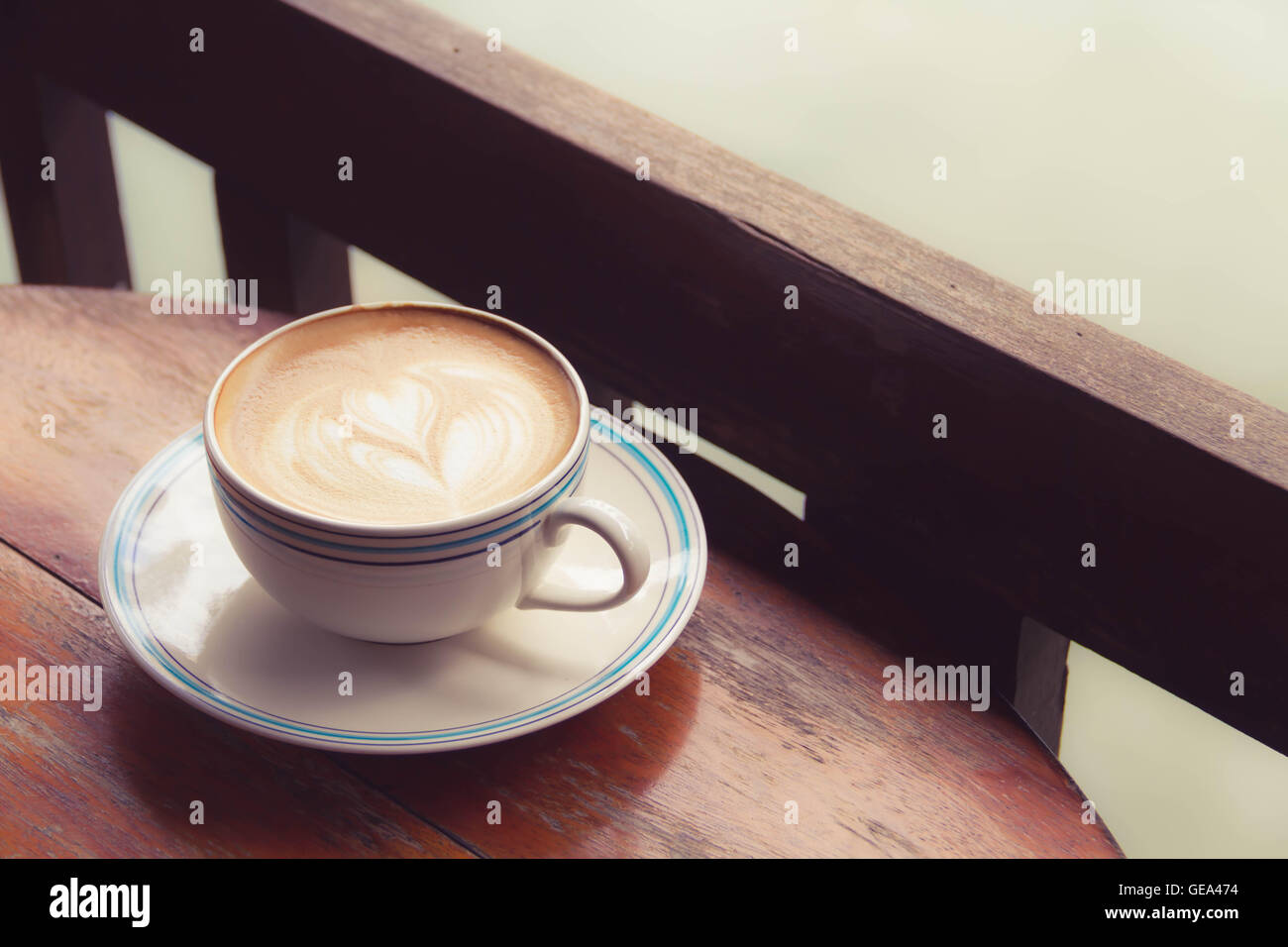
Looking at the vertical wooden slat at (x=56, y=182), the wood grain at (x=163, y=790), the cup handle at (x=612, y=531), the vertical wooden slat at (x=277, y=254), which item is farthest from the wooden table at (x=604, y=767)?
the vertical wooden slat at (x=56, y=182)

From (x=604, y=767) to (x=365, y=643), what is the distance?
17 centimetres

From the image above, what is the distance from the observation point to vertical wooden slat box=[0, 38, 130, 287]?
4.49ft

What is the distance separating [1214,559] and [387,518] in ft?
1.69

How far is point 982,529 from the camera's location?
849 millimetres

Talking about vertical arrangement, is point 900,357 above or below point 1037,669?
above

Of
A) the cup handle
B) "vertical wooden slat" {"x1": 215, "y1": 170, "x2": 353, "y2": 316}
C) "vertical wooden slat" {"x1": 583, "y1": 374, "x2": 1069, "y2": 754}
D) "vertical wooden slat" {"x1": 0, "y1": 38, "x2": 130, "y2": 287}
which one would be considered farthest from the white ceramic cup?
"vertical wooden slat" {"x1": 0, "y1": 38, "x2": 130, "y2": 287}

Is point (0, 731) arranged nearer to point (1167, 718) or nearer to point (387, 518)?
point (387, 518)

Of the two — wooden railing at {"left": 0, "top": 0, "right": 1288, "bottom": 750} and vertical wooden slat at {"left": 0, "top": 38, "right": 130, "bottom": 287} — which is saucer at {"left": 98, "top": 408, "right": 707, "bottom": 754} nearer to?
wooden railing at {"left": 0, "top": 0, "right": 1288, "bottom": 750}

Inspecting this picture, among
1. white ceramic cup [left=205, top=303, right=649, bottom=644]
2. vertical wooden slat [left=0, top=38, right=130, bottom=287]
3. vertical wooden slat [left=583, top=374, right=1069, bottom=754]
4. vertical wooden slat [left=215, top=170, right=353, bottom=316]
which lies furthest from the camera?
vertical wooden slat [left=0, top=38, right=130, bottom=287]

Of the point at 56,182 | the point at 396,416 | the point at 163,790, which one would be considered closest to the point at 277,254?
the point at 56,182

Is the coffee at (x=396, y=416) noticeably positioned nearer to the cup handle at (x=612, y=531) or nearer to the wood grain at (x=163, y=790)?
the cup handle at (x=612, y=531)

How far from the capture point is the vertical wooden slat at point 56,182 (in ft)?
4.49

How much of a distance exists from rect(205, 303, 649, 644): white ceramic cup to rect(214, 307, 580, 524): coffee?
2 centimetres
